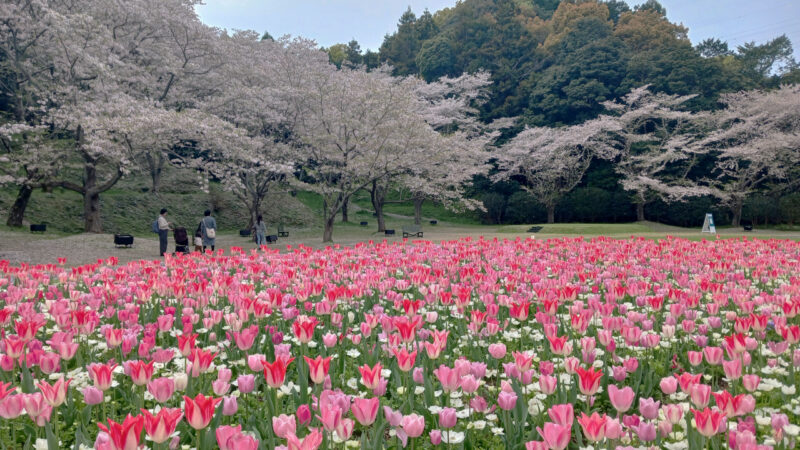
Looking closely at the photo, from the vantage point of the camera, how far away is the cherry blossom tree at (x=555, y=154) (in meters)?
41.0

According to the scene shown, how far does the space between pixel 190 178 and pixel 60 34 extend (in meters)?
16.4

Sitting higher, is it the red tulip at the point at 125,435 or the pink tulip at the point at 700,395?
the red tulip at the point at 125,435

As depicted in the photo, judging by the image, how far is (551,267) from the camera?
768 cm

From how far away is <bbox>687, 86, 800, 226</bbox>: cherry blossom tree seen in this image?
3619 cm

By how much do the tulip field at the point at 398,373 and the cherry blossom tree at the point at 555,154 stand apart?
35.9 meters

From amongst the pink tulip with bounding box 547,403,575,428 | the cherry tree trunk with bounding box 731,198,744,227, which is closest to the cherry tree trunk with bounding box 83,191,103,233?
the pink tulip with bounding box 547,403,575,428

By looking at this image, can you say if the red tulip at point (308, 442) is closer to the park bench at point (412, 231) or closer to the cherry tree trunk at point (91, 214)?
the park bench at point (412, 231)

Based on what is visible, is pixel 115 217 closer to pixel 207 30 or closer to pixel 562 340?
pixel 207 30

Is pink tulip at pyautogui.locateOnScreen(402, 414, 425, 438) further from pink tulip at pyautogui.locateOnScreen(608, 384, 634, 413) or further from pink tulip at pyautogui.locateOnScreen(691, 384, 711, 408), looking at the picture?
pink tulip at pyautogui.locateOnScreen(691, 384, 711, 408)

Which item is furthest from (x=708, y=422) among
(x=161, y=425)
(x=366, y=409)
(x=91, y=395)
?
(x=91, y=395)

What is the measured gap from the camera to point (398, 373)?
347cm

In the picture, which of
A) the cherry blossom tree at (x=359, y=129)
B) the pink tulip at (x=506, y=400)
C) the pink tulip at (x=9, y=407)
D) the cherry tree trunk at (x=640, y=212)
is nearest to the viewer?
the pink tulip at (x=9, y=407)

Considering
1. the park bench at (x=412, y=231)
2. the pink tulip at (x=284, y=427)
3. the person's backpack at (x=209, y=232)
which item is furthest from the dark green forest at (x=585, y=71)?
the pink tulip at (x=284, y=427)

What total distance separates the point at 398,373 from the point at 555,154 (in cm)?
4163
